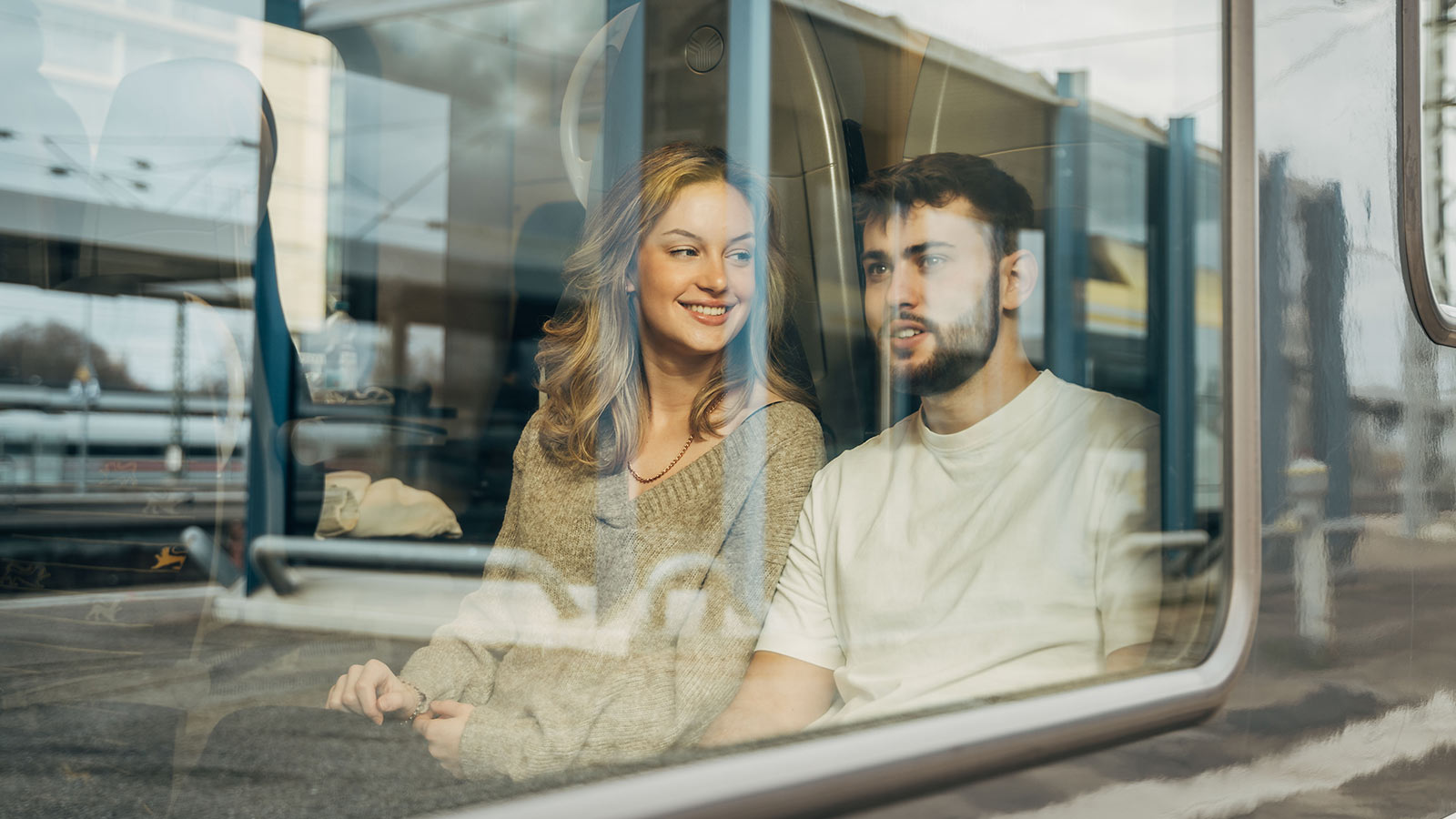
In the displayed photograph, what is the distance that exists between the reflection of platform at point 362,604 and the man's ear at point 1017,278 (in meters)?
0.80

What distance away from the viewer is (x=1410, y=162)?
1.46 metres

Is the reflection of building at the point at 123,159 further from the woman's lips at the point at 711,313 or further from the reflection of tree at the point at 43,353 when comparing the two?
the woman's lips at the point at 711,313

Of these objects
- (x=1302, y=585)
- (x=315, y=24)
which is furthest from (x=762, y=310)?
(x=315, y=24)

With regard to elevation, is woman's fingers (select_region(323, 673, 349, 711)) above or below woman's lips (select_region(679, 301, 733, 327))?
below

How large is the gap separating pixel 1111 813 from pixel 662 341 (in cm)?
76

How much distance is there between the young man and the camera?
124cm

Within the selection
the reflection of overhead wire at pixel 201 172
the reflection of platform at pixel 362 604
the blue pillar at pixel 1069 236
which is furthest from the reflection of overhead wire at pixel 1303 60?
the reflection of overhead wire at pixel 201 172

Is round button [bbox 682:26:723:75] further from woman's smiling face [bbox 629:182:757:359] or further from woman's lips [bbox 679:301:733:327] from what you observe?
woman's lips [bbox 679:301:733:327]

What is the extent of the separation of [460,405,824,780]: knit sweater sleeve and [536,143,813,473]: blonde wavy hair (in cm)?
9

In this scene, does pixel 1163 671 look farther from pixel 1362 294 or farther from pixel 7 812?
pixel 7 812

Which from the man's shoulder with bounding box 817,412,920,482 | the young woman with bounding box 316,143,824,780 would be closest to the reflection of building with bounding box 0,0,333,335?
the young woman with bounding box 316,143,824,780

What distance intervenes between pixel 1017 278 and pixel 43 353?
1.00 metres

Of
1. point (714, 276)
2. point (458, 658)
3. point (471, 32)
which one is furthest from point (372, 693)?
point (471, 32)

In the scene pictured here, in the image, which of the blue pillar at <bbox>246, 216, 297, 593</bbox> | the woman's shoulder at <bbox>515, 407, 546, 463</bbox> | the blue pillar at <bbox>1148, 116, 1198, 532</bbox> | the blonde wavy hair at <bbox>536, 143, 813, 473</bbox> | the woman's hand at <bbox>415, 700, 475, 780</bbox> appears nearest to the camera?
the woman's hand at <bbox>415, 700, 475, 780</bbox>
